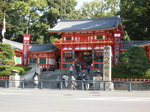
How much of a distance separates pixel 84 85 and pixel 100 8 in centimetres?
3551

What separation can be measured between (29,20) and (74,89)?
33321mm

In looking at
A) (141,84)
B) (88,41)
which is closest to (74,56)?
(88,41)

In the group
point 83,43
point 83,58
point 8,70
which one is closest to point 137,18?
point 83,58

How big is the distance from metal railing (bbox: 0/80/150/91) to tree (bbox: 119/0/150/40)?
22.2 m

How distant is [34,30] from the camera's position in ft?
150

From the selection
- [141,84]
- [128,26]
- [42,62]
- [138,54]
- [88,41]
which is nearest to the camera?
[141,84]

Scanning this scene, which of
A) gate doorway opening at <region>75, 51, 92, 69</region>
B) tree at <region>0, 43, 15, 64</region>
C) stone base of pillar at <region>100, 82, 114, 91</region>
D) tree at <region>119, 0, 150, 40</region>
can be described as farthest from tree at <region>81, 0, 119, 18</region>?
stone base of pillar at <region>100, 82, 114, 91</region>

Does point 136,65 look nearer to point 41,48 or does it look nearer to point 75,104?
point 75,104

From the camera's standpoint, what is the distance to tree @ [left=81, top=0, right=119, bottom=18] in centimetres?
4816

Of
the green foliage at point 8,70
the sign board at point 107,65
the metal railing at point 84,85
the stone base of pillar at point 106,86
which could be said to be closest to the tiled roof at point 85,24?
the green foliage at point 8,70

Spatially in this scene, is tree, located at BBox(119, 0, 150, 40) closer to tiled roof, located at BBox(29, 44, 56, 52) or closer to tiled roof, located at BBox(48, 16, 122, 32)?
tiled roof, located at BBox(48, 16, 122, 32)

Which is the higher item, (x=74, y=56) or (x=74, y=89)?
(x=74, y=56)

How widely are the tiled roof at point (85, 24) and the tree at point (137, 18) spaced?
5.65 meters

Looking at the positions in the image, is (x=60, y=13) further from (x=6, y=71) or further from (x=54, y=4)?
(x=6, y=71)
